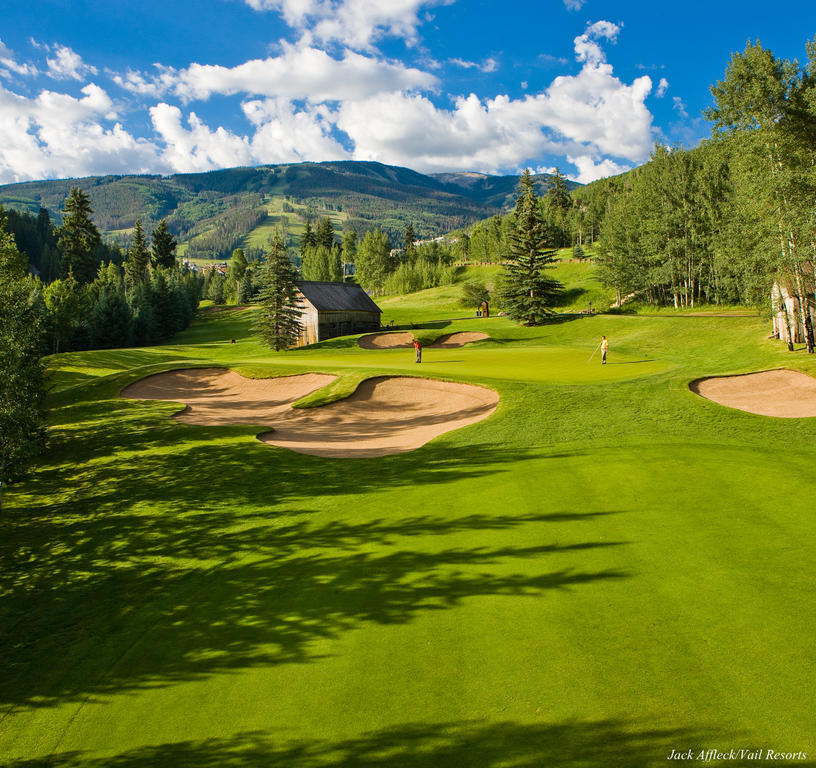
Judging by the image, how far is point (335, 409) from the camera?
2455cm

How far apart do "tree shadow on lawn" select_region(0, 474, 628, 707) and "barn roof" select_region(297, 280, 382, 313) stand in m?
52.4

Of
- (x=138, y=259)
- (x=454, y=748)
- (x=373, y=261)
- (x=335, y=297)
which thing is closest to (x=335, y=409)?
(x=454, y=748)

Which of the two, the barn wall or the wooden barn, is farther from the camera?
the barn wall

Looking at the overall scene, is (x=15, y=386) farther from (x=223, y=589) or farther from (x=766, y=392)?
(x=766, y=392)

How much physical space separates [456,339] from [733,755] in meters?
48.6

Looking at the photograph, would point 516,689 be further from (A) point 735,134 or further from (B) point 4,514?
(A) point 735,134

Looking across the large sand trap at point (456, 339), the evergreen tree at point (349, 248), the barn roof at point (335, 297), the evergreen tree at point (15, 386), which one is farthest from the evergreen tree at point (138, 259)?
the evergreen tree at point (15, 386)

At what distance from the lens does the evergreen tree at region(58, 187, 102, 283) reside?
8394 centimetres

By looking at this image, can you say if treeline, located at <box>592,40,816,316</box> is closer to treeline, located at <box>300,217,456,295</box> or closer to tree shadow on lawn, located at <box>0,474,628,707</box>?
tree shadow on lawn, located at <box>0,474,628,707</box>

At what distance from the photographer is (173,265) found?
111 metres

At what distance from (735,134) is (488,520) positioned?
3270 cm

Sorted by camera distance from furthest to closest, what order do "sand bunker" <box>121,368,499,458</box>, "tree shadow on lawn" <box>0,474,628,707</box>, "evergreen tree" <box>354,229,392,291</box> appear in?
"evergreen tree" <box>354,229,392,291</box> < "sand bunker" <box>121,368,499,458</box> < "tree shadow on lawn" <box>0,474,628,707</box>

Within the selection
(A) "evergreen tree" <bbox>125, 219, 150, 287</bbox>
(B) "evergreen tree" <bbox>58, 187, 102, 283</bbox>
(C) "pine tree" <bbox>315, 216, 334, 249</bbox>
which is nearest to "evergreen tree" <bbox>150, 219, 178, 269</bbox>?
(A) "evergreen tree" <bbox>125, 219, 150, 287</bbox>

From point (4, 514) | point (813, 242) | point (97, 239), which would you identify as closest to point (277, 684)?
point (4, 514)
